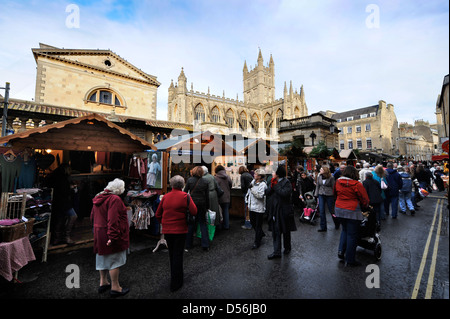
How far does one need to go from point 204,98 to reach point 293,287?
45.6 metres

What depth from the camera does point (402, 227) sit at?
5.75 metres

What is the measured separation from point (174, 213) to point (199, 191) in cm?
146

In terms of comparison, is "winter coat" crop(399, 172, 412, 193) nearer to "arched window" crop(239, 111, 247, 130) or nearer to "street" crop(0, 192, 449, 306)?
"street" crop(0, 192, 449, 306)

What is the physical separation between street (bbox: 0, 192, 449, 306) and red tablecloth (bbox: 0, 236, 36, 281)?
0.29 metres

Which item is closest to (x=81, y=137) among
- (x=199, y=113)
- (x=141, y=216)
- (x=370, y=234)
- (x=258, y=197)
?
(x=141, y=216)

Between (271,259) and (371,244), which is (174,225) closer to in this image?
(271,259)

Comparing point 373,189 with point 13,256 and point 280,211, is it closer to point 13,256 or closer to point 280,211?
point 280,211

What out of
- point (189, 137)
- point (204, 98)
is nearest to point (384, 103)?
point (204, 98)

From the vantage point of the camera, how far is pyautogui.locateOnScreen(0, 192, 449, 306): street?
9.32 ft

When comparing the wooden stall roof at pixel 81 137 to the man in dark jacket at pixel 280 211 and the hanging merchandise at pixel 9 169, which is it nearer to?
the hanging merchandise at pixel 9 169

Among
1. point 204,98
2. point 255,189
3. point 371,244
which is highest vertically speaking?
point 204,98

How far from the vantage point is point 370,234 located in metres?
3.92

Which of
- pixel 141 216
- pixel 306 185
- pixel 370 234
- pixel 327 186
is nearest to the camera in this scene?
pixel 370 234
